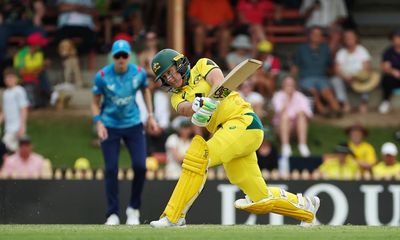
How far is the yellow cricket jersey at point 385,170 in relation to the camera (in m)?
18.1

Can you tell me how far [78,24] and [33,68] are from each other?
126 centimetres

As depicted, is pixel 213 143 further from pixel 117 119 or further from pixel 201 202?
pixel 201 202

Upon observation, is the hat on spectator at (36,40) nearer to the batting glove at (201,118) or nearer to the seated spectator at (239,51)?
the seated spectator at (239,51)

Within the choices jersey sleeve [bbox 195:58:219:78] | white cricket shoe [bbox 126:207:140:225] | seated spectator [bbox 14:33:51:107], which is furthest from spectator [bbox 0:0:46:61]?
jersey sleeve [bbox 195:58:219:78]

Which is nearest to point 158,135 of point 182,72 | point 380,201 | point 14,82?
point 14,82

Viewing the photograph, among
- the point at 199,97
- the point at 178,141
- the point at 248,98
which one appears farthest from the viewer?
the point at 248,98

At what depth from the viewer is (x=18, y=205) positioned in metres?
16.7

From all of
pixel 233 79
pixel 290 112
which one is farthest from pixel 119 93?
pixel 290 112

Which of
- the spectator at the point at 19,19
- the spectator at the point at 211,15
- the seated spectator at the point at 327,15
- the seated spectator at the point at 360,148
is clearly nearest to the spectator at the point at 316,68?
the seated spectator at the point at 327,15

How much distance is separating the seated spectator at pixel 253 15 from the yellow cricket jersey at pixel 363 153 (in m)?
3.87

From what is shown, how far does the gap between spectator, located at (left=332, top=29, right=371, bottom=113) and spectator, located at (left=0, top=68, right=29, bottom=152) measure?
17.0ft

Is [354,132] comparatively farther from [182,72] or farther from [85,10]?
[182,72]

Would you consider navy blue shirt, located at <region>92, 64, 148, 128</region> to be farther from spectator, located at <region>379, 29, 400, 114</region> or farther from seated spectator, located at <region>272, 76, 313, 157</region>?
spectator, located at <region>379, 29, 400, 114</region>

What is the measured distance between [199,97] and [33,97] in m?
10.5
